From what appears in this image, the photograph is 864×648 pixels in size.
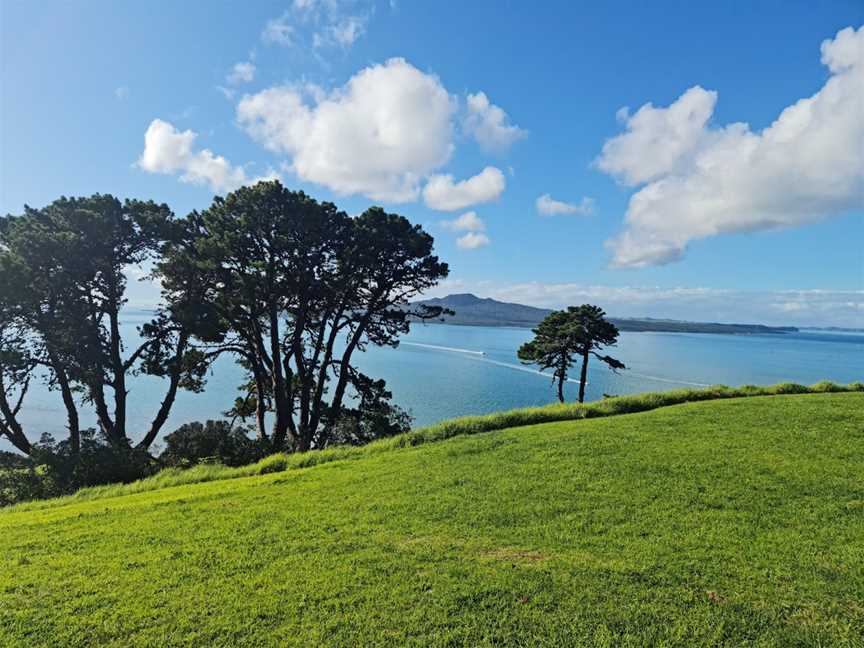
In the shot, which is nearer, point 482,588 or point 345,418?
point 482,588

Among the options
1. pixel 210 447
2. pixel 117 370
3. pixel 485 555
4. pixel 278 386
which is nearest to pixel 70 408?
pixel 117 370

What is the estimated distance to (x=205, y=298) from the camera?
1620cm

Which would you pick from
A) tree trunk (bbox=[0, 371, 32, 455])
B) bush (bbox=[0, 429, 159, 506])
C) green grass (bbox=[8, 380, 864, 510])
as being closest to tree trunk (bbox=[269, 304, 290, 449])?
bush (bbox=[0, 429, 159, 506])

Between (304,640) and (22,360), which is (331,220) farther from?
(304,640)

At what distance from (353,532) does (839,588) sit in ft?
14.4

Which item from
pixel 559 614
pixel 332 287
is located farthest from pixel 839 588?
pixel 332 287

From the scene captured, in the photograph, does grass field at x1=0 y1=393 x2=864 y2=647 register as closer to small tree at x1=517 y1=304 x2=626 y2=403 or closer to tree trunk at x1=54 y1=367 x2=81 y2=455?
tree trunk at x1=54 y1=367 x2=81 y2=455

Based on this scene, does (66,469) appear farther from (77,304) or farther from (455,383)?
(455,383)

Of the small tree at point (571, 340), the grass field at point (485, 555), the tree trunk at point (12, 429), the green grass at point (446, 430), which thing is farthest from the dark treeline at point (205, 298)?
the small tree at point (571, 340)

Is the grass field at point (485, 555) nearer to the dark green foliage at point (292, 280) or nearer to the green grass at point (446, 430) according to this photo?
the green grass at point (446, 430)

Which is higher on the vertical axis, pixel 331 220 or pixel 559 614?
pixel 331 220

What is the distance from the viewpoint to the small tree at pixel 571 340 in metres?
25.9

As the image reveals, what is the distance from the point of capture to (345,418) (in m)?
18.7

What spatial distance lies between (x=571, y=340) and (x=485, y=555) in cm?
2295
